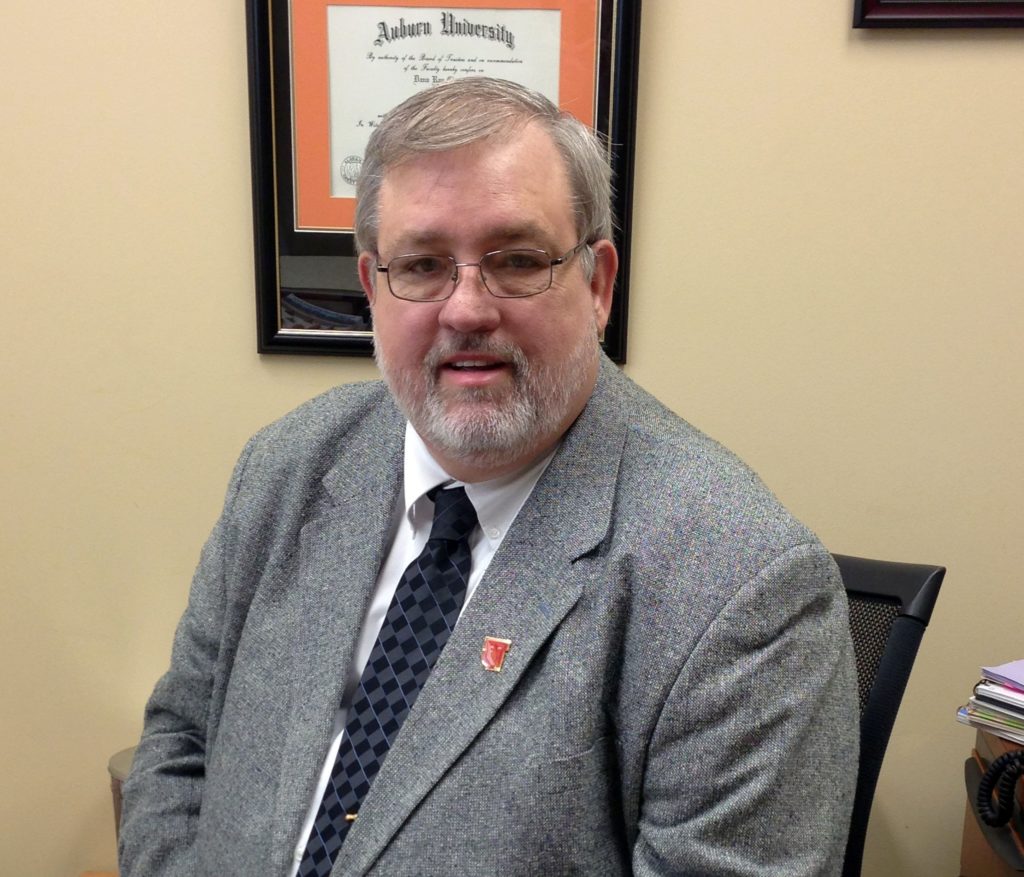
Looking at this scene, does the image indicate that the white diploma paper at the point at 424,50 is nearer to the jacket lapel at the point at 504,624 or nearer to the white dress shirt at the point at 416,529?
the white dress shirt at the point at 416,529

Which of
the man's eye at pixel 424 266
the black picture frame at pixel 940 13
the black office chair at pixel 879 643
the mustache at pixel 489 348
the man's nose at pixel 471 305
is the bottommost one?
the black office chair at pixel 879 643

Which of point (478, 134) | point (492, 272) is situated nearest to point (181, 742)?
point (492, 272)

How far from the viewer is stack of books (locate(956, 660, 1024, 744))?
139 cm

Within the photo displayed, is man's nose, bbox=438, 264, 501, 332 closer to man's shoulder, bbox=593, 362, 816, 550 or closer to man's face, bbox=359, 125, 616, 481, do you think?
man's face, bbox=359, 125, 616, 481

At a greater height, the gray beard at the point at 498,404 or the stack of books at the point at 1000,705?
the gray beard at the point at 498,404

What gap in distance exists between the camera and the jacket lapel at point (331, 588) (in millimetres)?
1146

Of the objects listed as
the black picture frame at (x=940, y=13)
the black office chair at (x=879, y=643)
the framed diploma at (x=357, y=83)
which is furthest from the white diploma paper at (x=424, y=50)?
the black office chair at (x=879, y=643)

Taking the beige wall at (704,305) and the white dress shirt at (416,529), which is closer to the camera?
the white dress shirt at (416,529)

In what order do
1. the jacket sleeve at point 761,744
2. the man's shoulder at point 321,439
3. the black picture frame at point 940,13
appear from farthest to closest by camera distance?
1. the black picture frame at point 940,13
2. the man's shoulder at point 321,439
3. the jacket sleeve at point 761,744

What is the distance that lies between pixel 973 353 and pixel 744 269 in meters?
0.42

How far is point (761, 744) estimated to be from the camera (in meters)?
0.95

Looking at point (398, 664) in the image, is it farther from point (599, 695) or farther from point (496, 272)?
point (496, 272)

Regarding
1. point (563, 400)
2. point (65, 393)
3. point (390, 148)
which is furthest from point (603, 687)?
point (65, 393)

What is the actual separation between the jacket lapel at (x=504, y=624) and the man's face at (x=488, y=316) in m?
0.07
